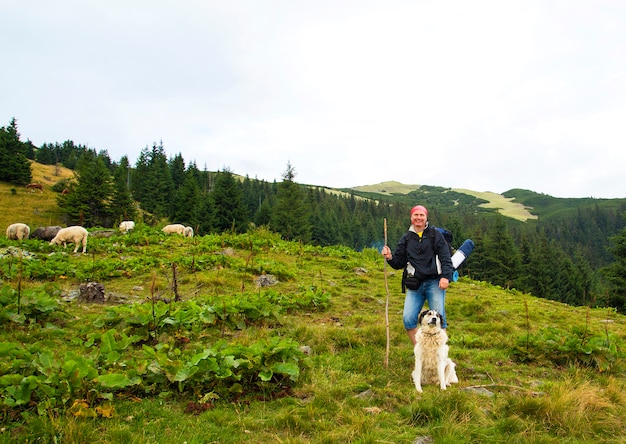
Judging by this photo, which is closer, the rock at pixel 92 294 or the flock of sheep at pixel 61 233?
the rock at pixel 92 294

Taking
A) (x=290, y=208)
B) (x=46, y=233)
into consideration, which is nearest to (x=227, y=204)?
(x=290, y=208)

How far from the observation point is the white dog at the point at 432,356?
5.10 meters

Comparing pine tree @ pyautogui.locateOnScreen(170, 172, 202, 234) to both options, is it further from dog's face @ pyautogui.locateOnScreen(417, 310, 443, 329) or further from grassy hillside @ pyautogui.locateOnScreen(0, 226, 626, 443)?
dog's face @ pyautogui.locateOnScreen(417, 310, 443, 329)

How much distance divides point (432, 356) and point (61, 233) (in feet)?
56.5

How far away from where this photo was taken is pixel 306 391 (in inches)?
185

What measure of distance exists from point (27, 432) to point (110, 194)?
65921 mm

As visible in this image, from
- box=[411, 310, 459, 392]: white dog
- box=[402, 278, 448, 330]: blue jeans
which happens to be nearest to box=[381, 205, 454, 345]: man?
box=[402, 278, 448, 330]: blue jeans

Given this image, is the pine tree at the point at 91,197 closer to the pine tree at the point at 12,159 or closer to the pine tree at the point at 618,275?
the pine tree at the point at 12,159

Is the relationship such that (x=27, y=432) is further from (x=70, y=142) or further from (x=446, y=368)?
(x=70, y=142)

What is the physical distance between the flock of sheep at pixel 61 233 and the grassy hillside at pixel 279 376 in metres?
6.44

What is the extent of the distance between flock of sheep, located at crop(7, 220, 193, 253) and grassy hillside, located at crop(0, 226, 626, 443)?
644 centimetres

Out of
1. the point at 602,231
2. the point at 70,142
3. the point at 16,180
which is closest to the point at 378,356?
the point at 16,180

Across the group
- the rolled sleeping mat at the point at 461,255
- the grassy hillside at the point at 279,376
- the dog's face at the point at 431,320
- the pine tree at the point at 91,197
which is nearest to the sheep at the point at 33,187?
the pine tree at the point at 91,197

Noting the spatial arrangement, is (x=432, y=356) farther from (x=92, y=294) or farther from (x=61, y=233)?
(x=61, y=233)
